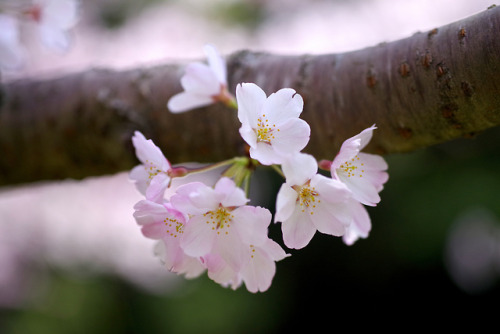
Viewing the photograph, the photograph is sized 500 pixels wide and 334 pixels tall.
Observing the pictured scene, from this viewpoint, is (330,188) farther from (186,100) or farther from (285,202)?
(186,100)

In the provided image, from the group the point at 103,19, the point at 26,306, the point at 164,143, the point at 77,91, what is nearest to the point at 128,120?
the point at 164,143

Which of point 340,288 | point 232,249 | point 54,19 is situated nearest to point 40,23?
point 54,19

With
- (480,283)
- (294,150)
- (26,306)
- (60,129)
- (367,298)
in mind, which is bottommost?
(26,306)

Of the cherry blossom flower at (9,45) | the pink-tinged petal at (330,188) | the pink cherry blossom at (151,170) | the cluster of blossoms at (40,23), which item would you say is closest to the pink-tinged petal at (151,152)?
the pink cherry blossom at (151,170)

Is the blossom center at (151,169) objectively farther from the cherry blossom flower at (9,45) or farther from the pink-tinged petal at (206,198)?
the cherry blossom flower at (9,45)

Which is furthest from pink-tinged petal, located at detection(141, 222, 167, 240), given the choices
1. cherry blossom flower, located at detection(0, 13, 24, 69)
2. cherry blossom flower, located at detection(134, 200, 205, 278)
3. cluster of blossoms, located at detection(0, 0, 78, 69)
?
cherry blossom flower, located at detection(0, 13, 24, 69)

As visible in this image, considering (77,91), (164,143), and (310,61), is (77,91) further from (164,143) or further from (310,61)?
(310,61)
